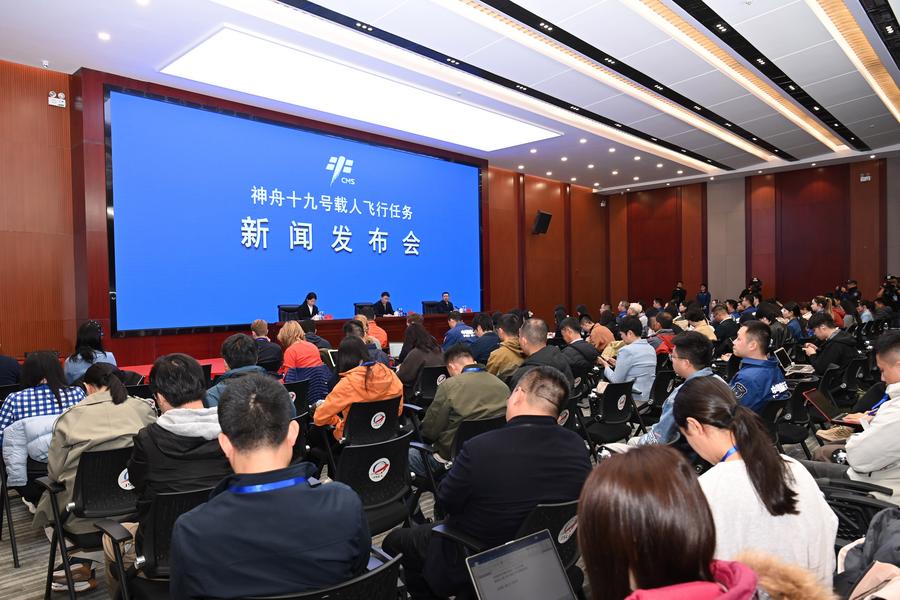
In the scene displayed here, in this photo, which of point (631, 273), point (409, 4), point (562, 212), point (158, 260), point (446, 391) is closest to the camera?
point (446, 391)

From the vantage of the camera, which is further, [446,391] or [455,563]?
[446,391]

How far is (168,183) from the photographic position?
888 centimetres

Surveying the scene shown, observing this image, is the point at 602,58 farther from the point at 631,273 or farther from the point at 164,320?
the point at 631,273

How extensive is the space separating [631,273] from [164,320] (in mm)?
15237

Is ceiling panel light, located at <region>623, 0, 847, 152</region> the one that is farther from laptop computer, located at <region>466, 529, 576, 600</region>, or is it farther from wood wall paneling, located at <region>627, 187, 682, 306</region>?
laptop computer, located at <region>466, 529, 576, 600</region>

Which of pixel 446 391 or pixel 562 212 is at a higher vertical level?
pixel 562 212

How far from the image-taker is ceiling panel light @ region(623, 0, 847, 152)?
23.0ft

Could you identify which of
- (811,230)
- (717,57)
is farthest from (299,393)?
(811,230)

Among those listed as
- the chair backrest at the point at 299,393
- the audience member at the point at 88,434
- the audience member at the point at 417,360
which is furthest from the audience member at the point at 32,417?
the audience member at the point at 417,360

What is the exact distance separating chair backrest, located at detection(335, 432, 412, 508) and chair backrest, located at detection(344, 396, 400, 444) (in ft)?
2.42

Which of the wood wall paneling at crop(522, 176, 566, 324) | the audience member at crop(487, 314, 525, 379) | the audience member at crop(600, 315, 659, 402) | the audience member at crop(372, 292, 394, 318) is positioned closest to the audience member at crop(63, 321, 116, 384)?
the audience member at crop(487, 314, 525, 379)

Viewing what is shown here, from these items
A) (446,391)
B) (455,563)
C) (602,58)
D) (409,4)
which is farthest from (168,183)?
(455,563)

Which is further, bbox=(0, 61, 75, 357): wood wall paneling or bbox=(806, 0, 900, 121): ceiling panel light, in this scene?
bbox=(0, 61, 75, 357): wood wall paneling

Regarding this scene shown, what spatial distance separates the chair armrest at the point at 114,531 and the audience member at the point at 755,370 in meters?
3.32
